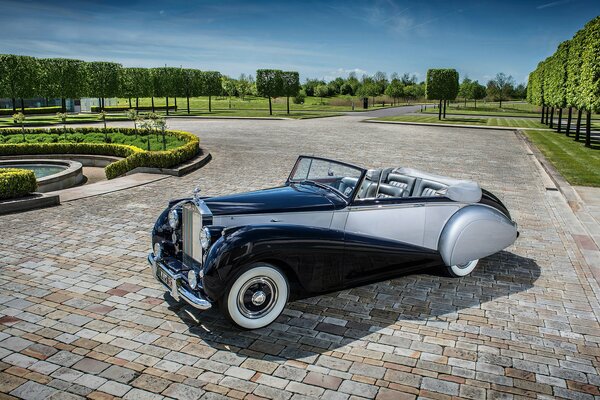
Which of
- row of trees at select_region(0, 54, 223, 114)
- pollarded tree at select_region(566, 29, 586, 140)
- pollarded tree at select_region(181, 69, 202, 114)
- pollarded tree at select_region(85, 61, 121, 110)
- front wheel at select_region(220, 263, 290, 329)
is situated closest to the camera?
front wheel at select_region(220, 263, 290, 329)

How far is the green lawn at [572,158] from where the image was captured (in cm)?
1380

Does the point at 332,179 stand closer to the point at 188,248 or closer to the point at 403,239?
the point at 403,239

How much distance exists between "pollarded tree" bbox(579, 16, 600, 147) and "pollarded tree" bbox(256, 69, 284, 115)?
114 feet

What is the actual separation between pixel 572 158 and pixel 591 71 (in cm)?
446

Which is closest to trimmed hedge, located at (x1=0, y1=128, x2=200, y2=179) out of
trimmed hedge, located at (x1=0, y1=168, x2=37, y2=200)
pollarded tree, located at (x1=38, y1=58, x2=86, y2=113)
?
trimmed hedge, located at (x1=0, y1=168, x2=37, y2=200)

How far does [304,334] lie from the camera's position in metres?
4.96

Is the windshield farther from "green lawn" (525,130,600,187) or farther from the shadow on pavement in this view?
"green lawn" (525,130,600,187)

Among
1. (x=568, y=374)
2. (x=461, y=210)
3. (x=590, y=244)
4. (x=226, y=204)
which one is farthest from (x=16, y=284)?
(x=590, y=244)

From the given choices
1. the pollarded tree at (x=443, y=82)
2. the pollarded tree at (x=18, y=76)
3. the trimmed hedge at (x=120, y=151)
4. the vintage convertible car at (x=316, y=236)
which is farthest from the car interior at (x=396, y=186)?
the pollarded tree at (x=18, y=76)

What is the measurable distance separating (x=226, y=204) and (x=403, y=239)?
230 cm

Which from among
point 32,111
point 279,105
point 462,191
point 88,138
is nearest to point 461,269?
point 462,191

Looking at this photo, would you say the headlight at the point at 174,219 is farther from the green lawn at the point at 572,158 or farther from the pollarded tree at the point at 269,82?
the pollarded tree at the point at 269,82

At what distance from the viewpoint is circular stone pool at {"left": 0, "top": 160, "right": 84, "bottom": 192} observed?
13327 millimetres

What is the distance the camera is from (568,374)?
4258 millimetres
